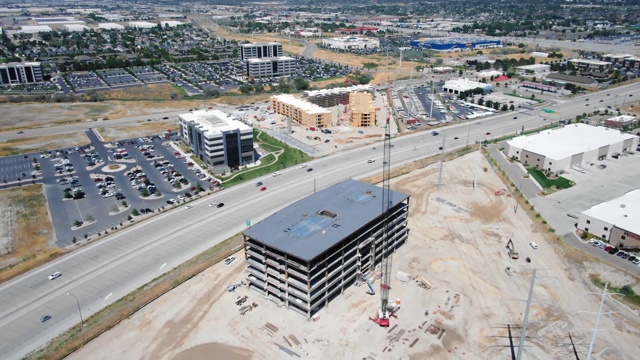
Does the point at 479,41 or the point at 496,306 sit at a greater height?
the point at 479,41

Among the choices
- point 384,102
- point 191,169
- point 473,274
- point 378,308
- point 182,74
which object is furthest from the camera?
point 182,74

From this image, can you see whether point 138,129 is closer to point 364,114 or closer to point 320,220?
point 364,114

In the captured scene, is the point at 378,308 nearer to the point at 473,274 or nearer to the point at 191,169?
the point at 473,274

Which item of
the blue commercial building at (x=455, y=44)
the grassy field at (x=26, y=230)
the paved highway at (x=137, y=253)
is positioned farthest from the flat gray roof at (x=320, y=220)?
the blue commercial building at (x=455, y=44)

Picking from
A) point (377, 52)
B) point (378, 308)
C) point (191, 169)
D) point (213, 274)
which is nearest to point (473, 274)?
point (378, 308)

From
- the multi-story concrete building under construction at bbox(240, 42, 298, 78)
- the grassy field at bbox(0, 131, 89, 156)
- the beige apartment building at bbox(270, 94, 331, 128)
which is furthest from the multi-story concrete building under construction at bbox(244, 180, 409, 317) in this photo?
the multi-story concrete building under construction at bbox(240, 42, 298, 78)
